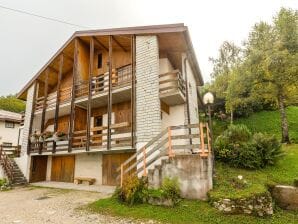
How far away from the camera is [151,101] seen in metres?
12.6

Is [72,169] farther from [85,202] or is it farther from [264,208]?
[264,208]

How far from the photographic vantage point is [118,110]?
16.4m

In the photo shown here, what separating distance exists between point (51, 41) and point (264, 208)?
73.2 feet

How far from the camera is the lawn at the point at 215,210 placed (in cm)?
742

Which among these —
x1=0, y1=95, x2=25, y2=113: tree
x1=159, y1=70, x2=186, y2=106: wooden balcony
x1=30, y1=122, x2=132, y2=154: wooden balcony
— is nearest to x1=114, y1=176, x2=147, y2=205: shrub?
x1=30, y1=122, x2=132, y2=154: wooden balcony

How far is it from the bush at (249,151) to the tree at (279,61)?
581 centimetres

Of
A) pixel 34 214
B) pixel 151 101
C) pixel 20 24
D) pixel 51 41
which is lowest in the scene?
pixel 34 214

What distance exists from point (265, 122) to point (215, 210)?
2177 centimetres

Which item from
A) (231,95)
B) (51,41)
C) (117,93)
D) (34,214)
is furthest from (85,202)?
(51,41)

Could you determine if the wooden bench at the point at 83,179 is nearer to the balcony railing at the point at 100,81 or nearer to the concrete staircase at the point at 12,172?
the concrete staircase at the point at 12,172

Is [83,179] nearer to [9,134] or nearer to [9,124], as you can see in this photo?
[9,134]

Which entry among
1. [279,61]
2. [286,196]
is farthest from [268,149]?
[279,61]

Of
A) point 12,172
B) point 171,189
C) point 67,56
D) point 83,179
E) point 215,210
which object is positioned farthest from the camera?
point 67,56

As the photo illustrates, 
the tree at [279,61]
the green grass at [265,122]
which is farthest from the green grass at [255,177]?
the green grass at [265,122]
